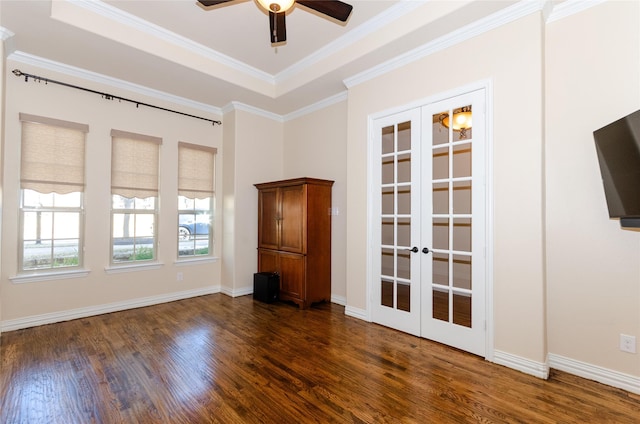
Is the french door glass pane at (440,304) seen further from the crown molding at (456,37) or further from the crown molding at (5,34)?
the crown molding at (5,34)

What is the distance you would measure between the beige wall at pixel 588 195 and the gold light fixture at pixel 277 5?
87.2 inches

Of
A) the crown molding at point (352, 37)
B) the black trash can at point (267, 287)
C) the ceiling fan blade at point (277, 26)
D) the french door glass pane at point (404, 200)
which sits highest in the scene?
the crown molding at point (352, 37)

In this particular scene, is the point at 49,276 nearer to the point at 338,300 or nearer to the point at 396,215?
the point at 338,300

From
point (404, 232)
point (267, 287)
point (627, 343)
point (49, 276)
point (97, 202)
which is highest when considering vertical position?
point (97, 202)

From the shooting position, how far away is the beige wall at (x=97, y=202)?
3.34 meters

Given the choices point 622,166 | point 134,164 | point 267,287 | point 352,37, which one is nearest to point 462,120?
point 622,166

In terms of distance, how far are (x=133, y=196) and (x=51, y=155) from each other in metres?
0.96

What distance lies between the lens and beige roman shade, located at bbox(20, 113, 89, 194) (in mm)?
3428

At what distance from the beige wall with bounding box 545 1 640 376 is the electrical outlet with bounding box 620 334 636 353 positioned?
0.11ft

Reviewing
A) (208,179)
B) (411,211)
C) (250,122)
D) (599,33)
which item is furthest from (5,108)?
(599,33)

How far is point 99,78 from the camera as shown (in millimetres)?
3920

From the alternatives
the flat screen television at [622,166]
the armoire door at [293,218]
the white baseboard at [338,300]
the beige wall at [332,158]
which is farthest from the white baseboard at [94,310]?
the flat screen television at [622,166]

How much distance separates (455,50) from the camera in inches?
118

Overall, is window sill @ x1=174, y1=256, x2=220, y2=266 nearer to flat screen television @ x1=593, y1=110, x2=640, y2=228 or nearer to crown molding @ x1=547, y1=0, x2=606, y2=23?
flat screen television @ x1=593, y1=110, x2=640, y2=228
